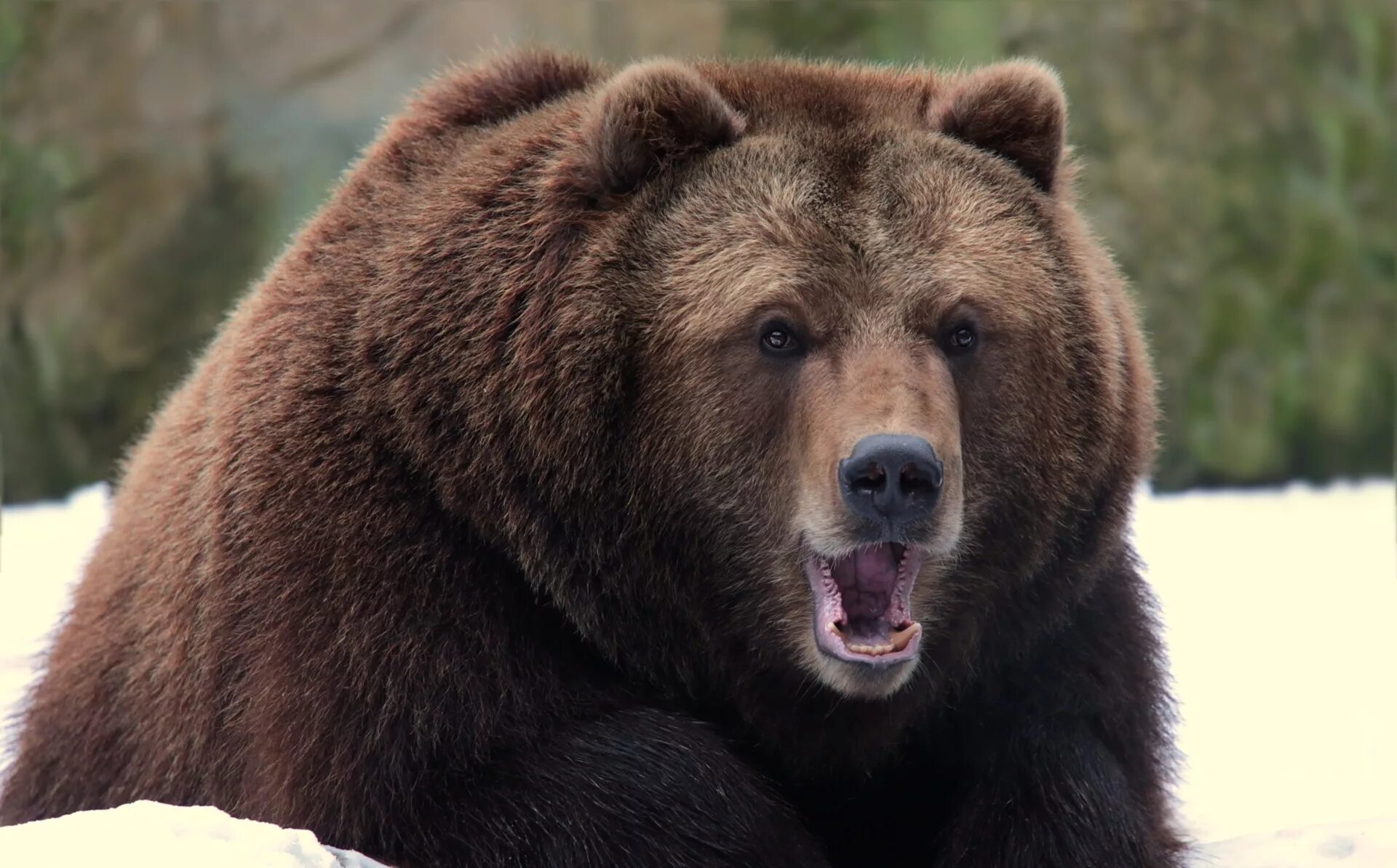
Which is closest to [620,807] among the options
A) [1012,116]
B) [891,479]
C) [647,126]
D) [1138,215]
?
[891,479]

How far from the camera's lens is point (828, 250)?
15.3 ft

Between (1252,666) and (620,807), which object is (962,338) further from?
(1252,666)

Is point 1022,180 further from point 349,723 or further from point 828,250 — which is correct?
point 349,723

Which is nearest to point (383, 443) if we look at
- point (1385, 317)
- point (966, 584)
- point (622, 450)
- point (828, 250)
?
point (622, 450)

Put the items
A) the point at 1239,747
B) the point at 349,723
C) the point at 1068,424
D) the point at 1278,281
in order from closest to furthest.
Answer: the point at 349,723 → the point at 1068,424 → the point at 1239,747 → the point at 1278,281

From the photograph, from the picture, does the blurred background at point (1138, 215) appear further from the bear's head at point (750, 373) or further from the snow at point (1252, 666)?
the bear's head at point (750, 373)

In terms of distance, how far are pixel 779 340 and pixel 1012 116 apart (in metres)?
1.05

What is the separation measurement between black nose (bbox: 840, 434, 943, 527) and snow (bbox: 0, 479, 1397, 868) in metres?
1.54

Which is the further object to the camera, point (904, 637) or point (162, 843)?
point (904, 637)

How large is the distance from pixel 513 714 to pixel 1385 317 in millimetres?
11104

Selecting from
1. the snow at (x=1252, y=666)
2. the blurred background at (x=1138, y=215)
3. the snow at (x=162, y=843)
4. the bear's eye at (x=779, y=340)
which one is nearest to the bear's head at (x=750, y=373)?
the bear's eye at (x=779, y=340)

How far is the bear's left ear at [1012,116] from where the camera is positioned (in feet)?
16.6

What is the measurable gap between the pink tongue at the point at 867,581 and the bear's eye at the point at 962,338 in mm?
569

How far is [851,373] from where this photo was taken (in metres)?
4.52
